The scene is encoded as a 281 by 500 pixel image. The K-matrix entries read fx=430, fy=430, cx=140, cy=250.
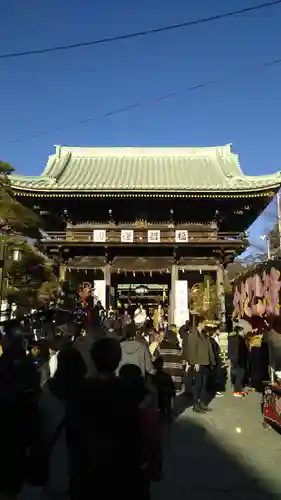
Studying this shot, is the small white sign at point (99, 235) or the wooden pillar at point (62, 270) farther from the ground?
the small white sign at point (99, 235)

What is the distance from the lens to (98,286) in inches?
651

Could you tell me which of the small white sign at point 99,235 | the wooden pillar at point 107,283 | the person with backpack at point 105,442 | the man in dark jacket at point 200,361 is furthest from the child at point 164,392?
the small white sign at point 99,235

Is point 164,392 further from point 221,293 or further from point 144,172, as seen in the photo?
point 144,172

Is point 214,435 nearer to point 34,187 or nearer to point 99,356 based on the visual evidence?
point 99,356

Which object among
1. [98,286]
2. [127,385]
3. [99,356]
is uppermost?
[98,286]

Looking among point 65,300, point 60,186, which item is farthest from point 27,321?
point 60,186

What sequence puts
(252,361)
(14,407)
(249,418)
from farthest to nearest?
(252,361) < (249,418) < (14,407)

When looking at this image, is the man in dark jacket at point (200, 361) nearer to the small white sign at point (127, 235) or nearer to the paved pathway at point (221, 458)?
the paved pathway at point (221, 458)

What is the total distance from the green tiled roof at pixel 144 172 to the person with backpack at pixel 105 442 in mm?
13877

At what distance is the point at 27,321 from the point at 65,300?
3879mm

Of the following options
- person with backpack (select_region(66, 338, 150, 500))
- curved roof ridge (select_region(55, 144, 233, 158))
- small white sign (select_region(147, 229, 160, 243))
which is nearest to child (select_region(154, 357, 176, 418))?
person with backpack (select_region(66, 338, 150, 500))

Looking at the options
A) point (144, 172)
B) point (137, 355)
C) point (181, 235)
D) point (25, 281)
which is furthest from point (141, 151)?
point (137, 355)

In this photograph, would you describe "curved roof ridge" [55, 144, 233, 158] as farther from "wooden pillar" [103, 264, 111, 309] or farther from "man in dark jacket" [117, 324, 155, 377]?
"man in dark jacket" [117, 324, 155, 377]

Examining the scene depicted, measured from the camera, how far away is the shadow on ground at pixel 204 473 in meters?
4.01
